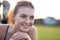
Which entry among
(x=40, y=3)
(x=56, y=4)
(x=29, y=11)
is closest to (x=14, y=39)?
(x=29, y=11)

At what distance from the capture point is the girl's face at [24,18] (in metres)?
0.94

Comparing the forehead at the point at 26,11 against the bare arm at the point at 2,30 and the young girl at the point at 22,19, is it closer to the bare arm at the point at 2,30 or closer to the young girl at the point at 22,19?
the young girl at the point at 22,19

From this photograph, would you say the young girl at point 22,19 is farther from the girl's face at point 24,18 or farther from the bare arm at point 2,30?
the bare arm at point 2,30

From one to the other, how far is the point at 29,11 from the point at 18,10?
0.06m

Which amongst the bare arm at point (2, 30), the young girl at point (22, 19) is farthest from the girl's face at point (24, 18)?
the bare arm at point (2, 30)

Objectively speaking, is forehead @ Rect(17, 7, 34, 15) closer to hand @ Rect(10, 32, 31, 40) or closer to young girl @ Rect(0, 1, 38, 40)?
young girl @ Rect(0, 1, 38, 40)

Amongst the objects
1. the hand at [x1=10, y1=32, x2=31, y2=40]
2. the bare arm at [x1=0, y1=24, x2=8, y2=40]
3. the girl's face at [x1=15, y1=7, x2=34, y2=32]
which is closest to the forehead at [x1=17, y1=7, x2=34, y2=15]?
the girl's face at [x1=15, y1=7, x2=34, y2=32]

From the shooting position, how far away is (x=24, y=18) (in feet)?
3.07

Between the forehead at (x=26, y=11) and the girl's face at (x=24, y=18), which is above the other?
the forehead at (x=26, y=11)

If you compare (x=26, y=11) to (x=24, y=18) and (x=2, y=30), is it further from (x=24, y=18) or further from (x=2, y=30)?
(x=2, y=30)

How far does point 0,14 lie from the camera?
1.13 meters

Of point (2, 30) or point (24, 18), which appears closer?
point (24, 18)

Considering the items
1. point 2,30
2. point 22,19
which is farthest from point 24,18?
point 2,30

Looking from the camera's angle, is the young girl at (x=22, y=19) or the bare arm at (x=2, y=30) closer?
the young girl at (x=22, y=19)
